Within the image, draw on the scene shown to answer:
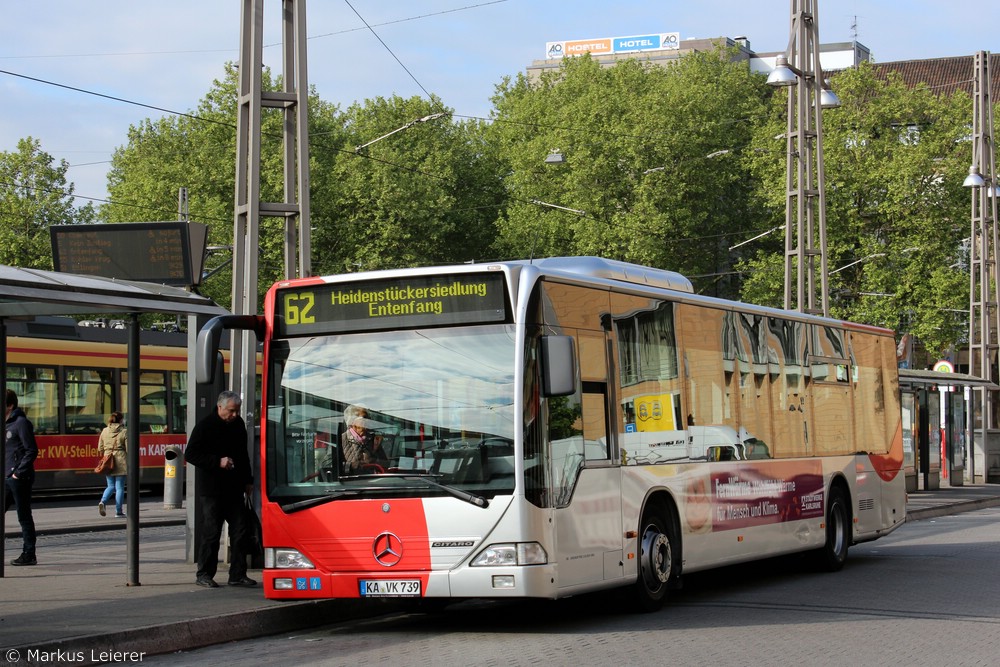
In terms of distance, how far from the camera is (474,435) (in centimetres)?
982

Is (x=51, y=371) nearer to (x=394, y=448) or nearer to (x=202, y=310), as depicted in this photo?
(x=202, y=310)

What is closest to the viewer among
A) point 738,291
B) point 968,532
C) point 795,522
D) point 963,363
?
point 795,522

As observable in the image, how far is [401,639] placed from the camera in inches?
401

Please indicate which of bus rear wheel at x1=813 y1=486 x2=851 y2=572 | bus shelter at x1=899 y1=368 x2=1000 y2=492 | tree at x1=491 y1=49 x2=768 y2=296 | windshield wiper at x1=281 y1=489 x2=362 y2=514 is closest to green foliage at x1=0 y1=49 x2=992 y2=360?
tree at x1=491 y1=49 x2=768 y2=296

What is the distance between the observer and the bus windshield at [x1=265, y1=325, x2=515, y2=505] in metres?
9.82

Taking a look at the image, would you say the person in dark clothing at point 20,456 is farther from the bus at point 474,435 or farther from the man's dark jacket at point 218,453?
the bus at point 474,435

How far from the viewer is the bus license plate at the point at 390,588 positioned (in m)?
9.88

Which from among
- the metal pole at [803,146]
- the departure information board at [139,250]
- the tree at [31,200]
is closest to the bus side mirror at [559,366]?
the departure information board at [139,250]

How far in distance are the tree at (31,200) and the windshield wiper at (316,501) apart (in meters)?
52.3

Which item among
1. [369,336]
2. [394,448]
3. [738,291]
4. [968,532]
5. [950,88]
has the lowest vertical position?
[968,532]

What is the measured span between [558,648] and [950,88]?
85110 mm

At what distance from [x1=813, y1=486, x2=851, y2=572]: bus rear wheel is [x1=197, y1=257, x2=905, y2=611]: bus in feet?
13.2

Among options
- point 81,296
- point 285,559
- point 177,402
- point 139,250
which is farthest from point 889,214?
point 285,559

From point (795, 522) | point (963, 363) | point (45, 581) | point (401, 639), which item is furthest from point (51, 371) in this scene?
point (963, 363)
